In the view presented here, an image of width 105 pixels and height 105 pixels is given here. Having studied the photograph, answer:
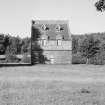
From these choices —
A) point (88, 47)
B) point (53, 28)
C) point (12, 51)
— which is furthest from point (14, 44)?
point (88, 47)

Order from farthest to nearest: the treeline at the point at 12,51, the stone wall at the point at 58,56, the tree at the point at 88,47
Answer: the treeline at the point at 12,51
the tree at the point at 88,47
the stone wall at the point at 58,56

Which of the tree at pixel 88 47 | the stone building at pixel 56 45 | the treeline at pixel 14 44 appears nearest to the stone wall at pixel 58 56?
the stone building at pixel 56 45

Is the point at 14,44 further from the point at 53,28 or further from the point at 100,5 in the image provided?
the point at 100,5

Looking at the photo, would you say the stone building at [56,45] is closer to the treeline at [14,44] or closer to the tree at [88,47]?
the tree at [88,47]

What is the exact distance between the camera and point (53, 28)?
187 ft

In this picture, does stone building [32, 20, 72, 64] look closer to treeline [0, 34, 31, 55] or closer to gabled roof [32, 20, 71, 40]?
gabled roof [32, 20, 71, 40]

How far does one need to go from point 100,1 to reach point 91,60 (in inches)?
1702

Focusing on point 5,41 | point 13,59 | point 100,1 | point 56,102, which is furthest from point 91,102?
point 5,41

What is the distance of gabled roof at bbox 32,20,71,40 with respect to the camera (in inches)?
2184

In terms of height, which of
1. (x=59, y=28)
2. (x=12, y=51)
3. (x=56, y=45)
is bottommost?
(x=12, y=51)

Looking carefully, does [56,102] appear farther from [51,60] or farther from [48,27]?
[48,27]

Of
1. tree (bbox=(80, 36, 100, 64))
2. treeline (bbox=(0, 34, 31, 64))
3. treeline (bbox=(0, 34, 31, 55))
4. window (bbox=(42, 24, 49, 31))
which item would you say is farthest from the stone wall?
treeline (bbox=(0, 34, 31, 55))

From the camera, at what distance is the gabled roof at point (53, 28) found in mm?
55469

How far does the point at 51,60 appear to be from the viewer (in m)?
54.3
